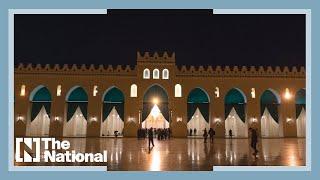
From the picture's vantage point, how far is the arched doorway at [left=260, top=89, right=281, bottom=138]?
36.9 metres

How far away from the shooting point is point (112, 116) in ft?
120

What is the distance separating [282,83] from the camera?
3700 cm

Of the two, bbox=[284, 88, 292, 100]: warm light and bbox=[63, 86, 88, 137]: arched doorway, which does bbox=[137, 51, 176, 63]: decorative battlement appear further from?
bbox=[284, 88, 292, 100]: warm light

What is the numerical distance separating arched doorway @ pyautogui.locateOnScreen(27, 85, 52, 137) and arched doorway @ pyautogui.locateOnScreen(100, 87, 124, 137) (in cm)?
495

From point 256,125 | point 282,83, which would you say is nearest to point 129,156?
point 256,125

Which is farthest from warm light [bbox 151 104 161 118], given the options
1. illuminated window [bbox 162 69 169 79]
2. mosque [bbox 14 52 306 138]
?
illuminated window [bbox 162 69 169 79]

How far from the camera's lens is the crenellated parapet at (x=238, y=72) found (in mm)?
36719

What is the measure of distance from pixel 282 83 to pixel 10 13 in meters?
27.8

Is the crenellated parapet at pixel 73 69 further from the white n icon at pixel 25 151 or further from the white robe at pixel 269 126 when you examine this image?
the white n icon at pixel 25 151

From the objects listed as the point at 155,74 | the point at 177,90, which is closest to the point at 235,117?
the point at 177,90

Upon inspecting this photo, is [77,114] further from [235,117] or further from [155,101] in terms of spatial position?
[235,117]

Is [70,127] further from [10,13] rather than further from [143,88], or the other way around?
[10,13]

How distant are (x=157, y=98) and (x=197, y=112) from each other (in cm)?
385

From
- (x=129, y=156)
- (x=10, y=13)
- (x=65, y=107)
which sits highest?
(x=10, y=13)
